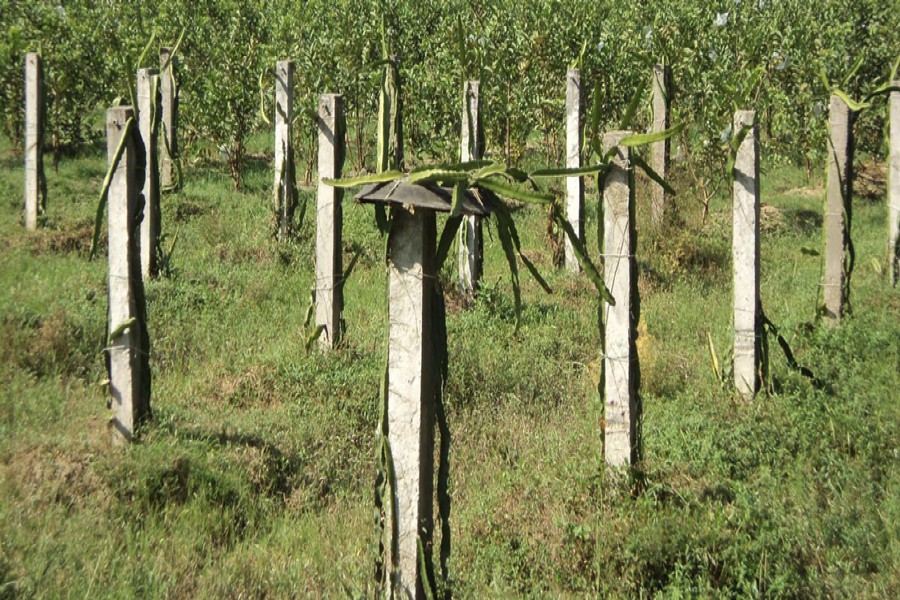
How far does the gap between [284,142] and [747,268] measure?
200 inches

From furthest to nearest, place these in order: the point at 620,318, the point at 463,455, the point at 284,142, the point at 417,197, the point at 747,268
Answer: the point at 284,142
the point at 747,268
the point at 463,455
the point at 620,318
the point at 417,197

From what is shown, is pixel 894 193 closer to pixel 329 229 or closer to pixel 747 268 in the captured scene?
Answer: pixel 747 268

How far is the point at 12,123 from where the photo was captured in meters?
16.0

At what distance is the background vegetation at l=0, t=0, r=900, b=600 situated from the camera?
13.8ft

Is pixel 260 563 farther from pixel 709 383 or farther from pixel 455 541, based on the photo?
pixel 709 383

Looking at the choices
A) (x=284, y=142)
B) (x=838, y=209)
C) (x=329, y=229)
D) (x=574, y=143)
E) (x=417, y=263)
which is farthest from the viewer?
(x=574, y=143)

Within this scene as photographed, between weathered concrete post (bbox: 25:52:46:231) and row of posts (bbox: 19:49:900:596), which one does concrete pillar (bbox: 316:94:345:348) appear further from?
weathered concrete post (bbox: 25:52:46:231)

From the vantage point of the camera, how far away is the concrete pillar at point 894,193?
9.17m

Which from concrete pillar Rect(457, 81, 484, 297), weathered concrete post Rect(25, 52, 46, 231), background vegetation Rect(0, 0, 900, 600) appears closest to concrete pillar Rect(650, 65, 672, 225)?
background vegetation Rect(0, 0, 900, 600)

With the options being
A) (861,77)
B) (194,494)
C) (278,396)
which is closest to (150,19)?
(861,77)

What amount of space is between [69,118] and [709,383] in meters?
13.0

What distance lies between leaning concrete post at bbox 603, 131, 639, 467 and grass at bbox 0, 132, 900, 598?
9.2 inches

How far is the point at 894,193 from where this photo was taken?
366 inches

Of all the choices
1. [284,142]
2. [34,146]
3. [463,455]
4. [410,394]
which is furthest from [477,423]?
[34,146]
